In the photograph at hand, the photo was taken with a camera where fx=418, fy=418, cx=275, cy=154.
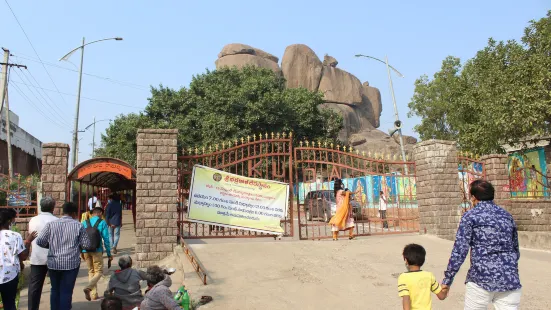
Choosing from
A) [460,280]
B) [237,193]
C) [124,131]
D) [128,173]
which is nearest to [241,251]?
[237,193]

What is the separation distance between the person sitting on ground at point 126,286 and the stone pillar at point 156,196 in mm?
3134

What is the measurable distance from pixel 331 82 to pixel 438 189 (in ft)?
140

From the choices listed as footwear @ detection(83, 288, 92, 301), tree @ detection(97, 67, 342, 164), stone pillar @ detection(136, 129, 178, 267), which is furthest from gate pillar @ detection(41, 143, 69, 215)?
tree @ detection(97, 67, 342, 164)

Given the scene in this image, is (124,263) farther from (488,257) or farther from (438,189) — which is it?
(438,189)

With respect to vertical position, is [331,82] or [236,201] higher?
[331,82]

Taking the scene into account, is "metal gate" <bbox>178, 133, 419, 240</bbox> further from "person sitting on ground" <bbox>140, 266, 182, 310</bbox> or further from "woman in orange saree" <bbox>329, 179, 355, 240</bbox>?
"person sitting on ground" <bbox>140, 266, 182, 310</bbox>

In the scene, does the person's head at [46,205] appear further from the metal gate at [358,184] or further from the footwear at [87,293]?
the metal gate at [358,184]

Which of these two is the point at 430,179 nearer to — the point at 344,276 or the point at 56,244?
the point at 344,276

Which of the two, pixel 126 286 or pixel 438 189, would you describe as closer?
pixel 126 286

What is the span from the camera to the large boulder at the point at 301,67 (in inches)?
1981

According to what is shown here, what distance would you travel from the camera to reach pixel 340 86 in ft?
172

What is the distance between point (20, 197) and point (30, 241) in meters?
5.23

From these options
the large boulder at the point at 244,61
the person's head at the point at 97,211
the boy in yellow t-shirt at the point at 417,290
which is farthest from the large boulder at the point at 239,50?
the boy in yellow t-shirt at the point at 417,290

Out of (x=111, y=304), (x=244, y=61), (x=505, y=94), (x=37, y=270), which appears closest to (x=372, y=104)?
(x=244, y=61)
